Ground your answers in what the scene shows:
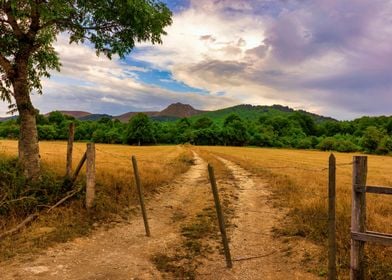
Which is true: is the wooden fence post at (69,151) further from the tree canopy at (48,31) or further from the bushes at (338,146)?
the bushes at (338,146)

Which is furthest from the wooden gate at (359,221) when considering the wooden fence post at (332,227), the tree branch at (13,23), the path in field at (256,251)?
the tree branch at (13,23)

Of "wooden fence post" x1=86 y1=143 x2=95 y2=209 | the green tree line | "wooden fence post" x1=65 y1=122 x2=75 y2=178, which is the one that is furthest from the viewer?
the green tree line

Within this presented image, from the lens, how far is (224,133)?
12838 cm

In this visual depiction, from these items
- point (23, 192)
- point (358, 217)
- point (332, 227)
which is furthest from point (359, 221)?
point (23, 192)

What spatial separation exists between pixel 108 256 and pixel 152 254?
45.0 inches

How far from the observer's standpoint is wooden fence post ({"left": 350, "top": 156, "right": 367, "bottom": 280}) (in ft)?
22.4

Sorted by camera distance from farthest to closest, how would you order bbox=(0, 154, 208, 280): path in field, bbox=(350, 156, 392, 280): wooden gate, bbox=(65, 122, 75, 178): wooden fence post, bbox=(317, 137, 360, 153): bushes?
bbox=(317, 137, 360, 153): bushes
bbox=(65, 122, 75, 178): wooden fence post
bbox=(0, 154, 208, 280): path in field
bbox=(350, 156, 392, 280): wooden gate

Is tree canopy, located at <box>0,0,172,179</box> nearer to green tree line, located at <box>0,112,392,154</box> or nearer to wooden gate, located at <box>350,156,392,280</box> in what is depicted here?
wooden gate, located at <box>350,156,392,280</box>

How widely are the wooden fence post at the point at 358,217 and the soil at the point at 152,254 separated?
1.17 m

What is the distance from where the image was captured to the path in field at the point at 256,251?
26.3ft

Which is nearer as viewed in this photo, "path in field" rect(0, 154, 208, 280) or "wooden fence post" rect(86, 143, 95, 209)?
"path in field" rect(0, 154, 208, 280)

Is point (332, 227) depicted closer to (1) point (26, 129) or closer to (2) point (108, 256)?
(2) point (108, 256)

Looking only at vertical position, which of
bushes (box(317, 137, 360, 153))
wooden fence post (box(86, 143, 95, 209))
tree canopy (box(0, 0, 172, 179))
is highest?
tree canopy (box(0, 0, 172, 179))

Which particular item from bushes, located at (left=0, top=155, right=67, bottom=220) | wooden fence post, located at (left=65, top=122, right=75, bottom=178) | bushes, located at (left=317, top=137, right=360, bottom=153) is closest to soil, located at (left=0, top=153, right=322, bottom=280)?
bushes, located at (left=0, top=155, right=67, bottom=220)
